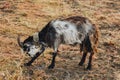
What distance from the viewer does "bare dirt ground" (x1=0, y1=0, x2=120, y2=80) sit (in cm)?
794

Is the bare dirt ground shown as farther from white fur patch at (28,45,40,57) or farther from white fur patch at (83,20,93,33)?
white fur patch at (83,20,93,33)

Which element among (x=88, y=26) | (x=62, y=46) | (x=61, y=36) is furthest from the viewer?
(x=62, y=46)

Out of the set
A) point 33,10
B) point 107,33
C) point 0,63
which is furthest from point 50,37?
point 33,10

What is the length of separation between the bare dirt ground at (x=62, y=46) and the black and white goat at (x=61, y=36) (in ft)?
0.83

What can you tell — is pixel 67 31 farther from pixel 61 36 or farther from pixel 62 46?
pixel 62 46

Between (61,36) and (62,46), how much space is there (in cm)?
168

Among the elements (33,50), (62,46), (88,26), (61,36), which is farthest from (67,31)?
(62,46)

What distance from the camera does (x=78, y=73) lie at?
8.18m

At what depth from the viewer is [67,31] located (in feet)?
26.1

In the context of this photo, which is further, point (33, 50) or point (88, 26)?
point (88, 26)

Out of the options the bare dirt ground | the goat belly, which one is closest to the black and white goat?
the goat belly

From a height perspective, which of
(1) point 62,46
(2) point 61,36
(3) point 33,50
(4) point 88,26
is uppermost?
(4) point 88,26

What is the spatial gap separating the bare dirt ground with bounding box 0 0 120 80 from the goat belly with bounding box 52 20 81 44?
27.2 inches

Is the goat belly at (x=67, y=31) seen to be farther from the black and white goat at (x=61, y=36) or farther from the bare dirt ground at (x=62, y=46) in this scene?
the bare dirt ground at (x=62, y=46)
